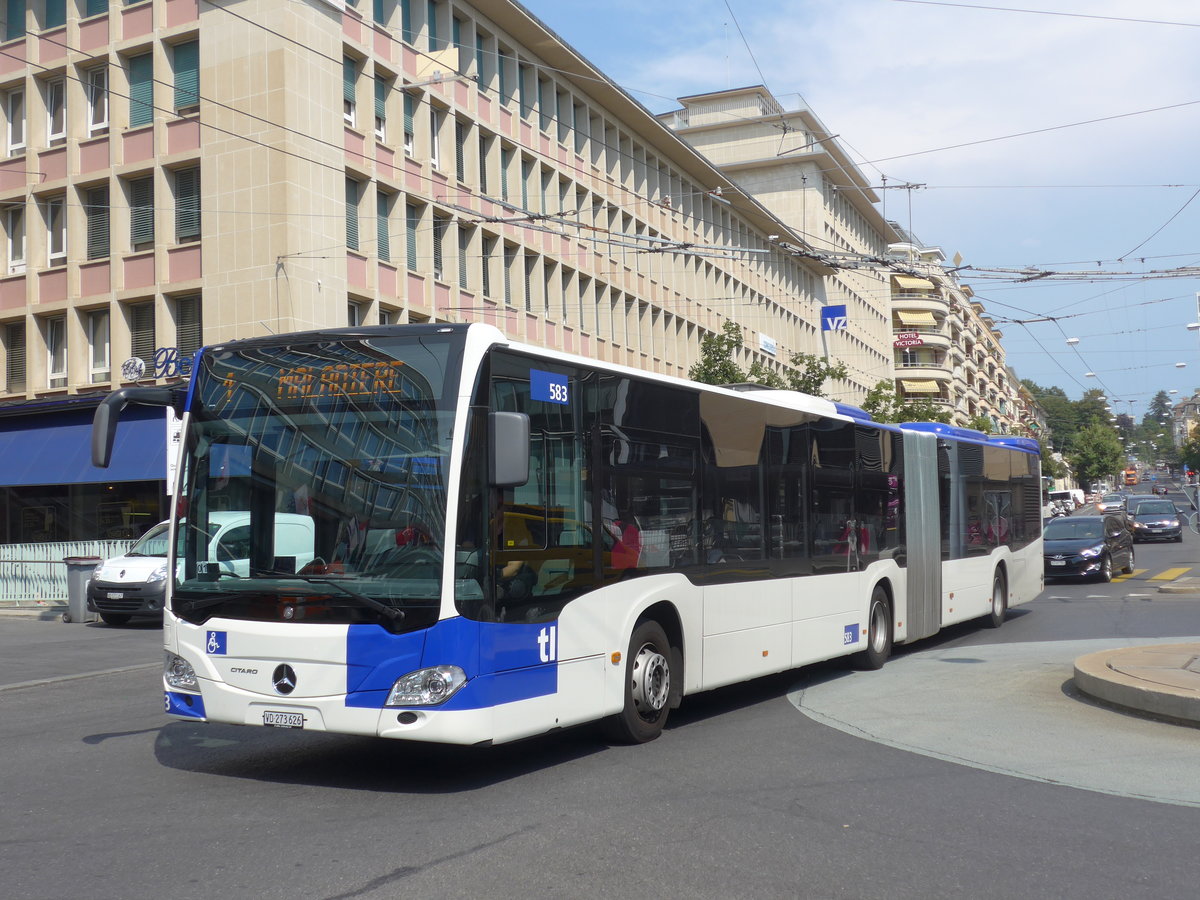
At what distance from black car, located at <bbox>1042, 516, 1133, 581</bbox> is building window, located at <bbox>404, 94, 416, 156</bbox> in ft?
59.9

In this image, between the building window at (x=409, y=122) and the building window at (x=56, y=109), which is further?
the building window at (x=409, y=122)

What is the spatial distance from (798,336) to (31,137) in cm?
4597

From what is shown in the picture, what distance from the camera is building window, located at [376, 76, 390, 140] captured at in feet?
103

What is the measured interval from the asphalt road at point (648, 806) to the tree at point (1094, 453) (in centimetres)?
15215

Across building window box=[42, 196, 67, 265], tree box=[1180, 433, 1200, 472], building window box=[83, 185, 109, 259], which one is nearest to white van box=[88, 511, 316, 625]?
building window box=[83, 185, 109, 259]

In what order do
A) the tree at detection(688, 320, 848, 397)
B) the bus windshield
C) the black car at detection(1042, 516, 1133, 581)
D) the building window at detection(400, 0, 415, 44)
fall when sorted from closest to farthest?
the bus windshield → the black car at detection(1042, 516, 1133, 581) → the building window at detection(400, 0, 415, 44) → the tree at detection(688, 320, 848, 397)

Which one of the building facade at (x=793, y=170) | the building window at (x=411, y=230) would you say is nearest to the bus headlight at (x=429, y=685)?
the building window at (x=411, y=230)

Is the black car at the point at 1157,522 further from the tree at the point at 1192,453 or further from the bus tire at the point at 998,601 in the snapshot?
the tree at the point at 1192,453

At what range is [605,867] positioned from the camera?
18.7 feet

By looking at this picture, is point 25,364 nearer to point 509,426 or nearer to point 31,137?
point 31,137

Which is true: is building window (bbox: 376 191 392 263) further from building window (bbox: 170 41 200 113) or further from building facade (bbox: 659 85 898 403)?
building facade (bbox: 659 85 898 403)

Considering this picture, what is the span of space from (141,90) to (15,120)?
16.2 ft

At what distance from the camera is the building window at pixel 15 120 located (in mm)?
32781

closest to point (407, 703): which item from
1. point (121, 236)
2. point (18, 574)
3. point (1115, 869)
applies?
point (1115, 869)
